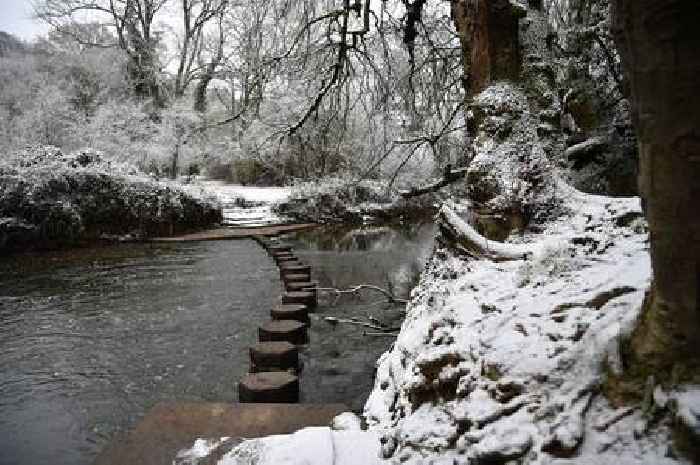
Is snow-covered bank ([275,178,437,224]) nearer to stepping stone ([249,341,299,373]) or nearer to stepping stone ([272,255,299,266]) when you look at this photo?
stepping stone ([272,255,299,266])

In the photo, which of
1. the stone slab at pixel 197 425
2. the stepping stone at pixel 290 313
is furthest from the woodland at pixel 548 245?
the stepping stone at pixel 290 313

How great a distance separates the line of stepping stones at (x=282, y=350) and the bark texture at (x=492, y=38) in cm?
254

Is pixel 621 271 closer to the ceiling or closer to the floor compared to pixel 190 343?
closer to the ceiling

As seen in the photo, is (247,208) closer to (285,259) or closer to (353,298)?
(285,259)

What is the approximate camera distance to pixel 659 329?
138cm

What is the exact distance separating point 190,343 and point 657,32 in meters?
5.26

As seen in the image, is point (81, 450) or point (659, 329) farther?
point (81, 450)

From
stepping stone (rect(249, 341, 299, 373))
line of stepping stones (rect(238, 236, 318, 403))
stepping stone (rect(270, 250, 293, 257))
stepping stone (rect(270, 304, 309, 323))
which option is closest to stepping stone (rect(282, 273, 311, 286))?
line of stepping stones (rect(238, 236, 318, 403))

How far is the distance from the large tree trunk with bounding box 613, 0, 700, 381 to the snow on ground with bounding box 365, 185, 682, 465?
242mm

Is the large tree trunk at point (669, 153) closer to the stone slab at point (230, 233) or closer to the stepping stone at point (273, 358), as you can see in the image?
the stepping stone at point (273, 358)

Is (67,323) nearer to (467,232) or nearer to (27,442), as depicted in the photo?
(27,442)

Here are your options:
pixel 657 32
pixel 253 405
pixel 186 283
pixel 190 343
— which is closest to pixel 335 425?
pixel 253 405

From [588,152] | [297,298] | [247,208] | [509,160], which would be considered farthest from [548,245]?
[247,208]

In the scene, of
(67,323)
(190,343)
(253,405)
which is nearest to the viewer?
(253,405)
